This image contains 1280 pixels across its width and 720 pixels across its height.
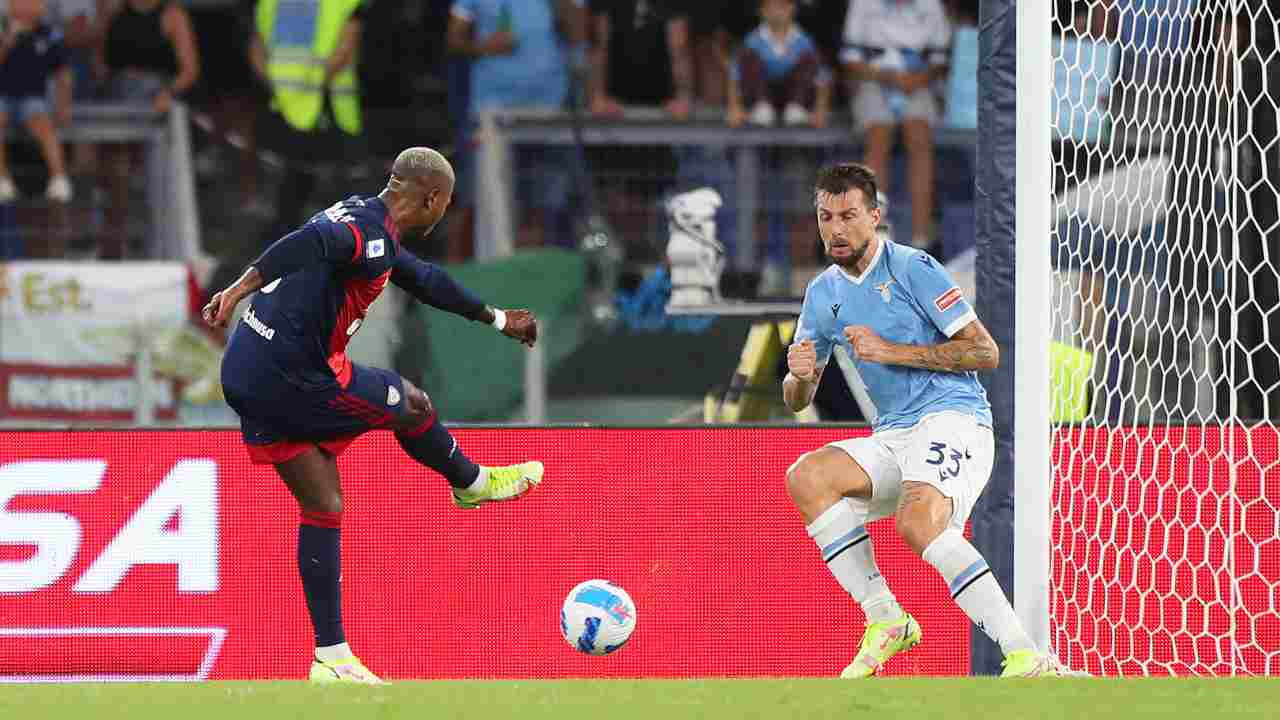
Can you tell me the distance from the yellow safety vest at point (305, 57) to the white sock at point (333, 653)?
4.92m

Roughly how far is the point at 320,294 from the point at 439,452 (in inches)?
28.9

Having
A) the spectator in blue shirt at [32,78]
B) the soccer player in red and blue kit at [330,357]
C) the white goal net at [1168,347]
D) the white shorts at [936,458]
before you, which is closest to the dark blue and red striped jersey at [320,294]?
the soccer player in red and blue kit at [330,357]

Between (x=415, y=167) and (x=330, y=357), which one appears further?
(x=330, y=357)

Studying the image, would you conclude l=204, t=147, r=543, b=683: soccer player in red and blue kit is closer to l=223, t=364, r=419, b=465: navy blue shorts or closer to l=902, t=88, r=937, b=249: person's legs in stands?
l=223, t=364, r=419, b=465: navy blue shorts

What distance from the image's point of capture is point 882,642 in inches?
252

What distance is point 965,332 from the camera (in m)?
6.31


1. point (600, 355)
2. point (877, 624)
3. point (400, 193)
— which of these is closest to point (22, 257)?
point (600, 355)

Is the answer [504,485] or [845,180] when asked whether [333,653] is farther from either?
[845,180]

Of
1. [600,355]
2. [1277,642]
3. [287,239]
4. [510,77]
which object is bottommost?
[1277,642]

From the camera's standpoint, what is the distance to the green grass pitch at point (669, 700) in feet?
15.8

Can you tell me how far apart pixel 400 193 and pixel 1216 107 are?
151 inches

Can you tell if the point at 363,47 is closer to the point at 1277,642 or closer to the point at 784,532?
the point at 784,532

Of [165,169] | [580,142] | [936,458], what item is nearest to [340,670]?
[936,458]

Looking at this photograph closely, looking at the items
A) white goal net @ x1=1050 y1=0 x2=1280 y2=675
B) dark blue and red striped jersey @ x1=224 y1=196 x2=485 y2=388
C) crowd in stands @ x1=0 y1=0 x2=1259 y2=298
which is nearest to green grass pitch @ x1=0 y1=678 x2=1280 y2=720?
dark blue and red striped jersey @ x1=224 y1=196 x2=485 y2=388
